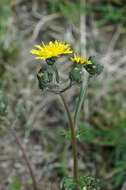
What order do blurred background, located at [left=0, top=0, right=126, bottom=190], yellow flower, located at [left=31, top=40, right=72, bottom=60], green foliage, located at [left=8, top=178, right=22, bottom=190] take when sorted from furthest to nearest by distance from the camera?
blurred background, located at [left=0, top=0, right=126, bottom=190] → green foliage, located at [left=8, top=178, right=22, bottom=190] → yellow flower, located at [left=31, top=40, right=72, bottom=60]

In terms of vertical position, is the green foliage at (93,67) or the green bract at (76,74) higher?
the green foliage at (93,67)

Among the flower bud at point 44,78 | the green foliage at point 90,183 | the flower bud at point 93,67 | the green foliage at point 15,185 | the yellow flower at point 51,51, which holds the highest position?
the yellow flower at point 51,51

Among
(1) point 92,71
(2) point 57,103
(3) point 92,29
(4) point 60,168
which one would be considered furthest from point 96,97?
(1) point 92,71

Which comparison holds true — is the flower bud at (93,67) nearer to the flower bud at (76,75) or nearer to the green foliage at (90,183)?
the flower bud at (76,75)

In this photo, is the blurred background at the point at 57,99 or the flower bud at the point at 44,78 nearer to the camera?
the flower bud at the point at 44,78

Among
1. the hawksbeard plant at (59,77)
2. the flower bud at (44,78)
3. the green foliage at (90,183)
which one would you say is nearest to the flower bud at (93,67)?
the hawksbeard plant at (59,77)

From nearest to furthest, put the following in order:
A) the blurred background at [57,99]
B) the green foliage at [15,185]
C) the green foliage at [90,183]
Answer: the green foliage at [90,183], the green foliage at [15,185], the blurred background at [57,99]

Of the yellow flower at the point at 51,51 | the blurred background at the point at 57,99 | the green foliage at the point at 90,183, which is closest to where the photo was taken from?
the yellow flower at the point at 51,51

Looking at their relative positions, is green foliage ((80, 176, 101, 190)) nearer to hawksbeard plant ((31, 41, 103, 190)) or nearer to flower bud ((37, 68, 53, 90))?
hawksbeard plant ((31, 41, 103, 190))

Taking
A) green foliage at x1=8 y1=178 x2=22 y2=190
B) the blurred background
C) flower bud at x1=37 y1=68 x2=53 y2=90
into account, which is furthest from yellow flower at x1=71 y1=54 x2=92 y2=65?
green foliage at x1=8 y1=178 x2=22 y2=190

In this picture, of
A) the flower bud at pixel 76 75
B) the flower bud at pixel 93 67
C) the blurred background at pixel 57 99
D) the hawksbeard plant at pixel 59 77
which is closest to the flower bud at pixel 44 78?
the hawksbeard plant at pixel 59 77
